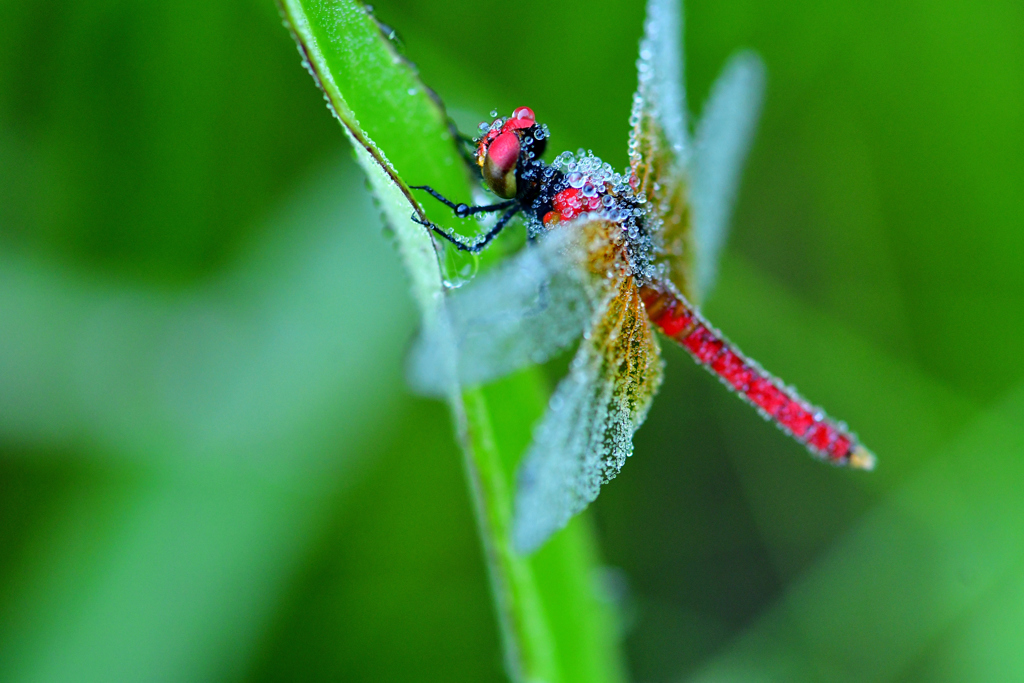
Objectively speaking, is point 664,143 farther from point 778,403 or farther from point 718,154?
point 778,403

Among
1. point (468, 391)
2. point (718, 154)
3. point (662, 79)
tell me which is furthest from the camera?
point (718, 154)

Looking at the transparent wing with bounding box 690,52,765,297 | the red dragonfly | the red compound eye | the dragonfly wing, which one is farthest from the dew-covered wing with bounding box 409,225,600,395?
the transparent wing with bounding box 690,52,765,297

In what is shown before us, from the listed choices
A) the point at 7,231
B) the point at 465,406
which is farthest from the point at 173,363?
the point at 465,406

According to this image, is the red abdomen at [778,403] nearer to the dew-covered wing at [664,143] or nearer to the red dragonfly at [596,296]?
the red dragonfly at [596,296]

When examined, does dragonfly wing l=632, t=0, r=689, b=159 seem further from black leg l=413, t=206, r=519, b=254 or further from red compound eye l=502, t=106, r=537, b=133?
black leg l=413, t=206, r=519, b=254

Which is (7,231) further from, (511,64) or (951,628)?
(951,628)

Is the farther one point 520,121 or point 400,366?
point 400,366

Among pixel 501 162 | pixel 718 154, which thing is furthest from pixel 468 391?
pixel 718 154

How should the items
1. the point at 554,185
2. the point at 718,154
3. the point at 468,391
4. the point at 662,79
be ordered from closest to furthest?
1. the point at 468,391
2. the point at 554,185
3. the point at 662,79
4. the point at 718,154
